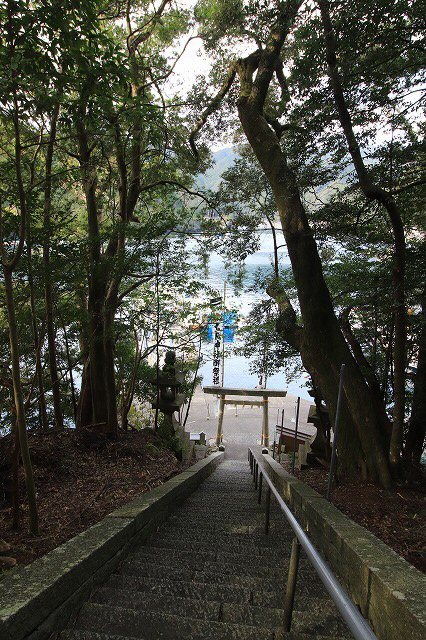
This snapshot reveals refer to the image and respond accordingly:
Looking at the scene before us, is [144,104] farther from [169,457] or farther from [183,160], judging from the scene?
[169,457]

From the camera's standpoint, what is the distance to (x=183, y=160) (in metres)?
9.98

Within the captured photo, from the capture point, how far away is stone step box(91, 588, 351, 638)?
215cm

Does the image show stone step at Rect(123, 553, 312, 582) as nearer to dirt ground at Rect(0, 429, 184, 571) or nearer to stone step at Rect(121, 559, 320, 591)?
stone step at Rect(121, 559, 320, 591)

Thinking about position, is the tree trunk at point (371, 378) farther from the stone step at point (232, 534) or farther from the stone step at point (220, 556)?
the stone step at point (220, 556)

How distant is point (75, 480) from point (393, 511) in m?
3.92

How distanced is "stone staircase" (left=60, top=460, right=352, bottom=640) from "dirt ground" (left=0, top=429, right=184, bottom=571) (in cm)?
79

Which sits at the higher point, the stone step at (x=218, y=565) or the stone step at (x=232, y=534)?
the stone step at (x=218, y=565)

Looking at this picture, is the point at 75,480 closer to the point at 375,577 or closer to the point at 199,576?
the point at 199,576

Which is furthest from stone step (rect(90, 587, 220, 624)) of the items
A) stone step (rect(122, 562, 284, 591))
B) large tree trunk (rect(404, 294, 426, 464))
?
large tree trunk (rect(404, 294, 426, 464))

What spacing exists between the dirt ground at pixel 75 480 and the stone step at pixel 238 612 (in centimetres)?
123

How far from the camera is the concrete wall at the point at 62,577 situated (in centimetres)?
191

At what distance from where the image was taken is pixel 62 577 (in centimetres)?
222

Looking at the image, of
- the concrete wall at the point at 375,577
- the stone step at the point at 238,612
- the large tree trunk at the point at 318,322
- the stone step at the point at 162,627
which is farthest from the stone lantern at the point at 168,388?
the stone step at the point at 162,627

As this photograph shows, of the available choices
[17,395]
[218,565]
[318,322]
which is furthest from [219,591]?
[318,322]
